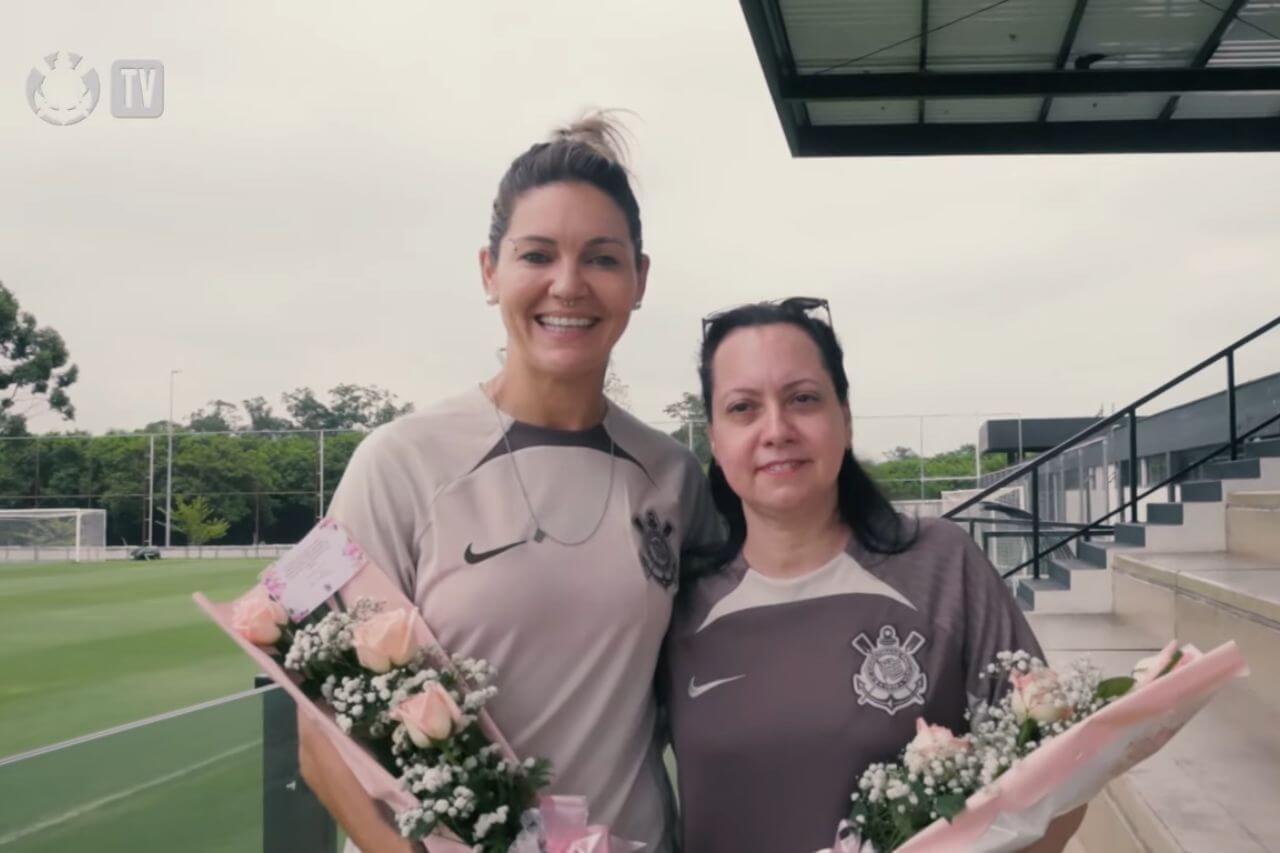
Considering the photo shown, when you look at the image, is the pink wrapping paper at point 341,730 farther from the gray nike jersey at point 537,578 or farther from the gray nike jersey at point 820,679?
the gray nike jersey at point 820,679

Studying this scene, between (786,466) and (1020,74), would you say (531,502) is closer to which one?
(786,466)

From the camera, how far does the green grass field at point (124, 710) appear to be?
228cm

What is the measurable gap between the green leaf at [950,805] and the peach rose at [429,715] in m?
0.67

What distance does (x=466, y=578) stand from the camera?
192cm

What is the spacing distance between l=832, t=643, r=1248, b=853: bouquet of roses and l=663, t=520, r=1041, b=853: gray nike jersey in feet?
0.42

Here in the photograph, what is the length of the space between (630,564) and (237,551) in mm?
39137

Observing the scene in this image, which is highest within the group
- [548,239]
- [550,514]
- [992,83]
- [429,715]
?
[992,83]

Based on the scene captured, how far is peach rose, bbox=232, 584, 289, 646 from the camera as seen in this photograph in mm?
1769

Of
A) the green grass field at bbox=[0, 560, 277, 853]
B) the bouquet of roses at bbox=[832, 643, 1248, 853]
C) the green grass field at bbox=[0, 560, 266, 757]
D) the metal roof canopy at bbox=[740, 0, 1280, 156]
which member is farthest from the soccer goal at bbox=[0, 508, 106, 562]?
the bouquet of roses at bbox=[832, 643, 1248, 853]

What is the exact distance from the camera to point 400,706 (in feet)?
5.40

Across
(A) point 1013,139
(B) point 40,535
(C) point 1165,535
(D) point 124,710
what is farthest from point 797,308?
(B) point 40,535

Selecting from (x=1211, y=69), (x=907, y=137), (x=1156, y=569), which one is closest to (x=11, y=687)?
(x=907, y=137)

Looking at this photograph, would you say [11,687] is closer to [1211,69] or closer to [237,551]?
[1211,69]

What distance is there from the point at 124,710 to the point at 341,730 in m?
11.4
